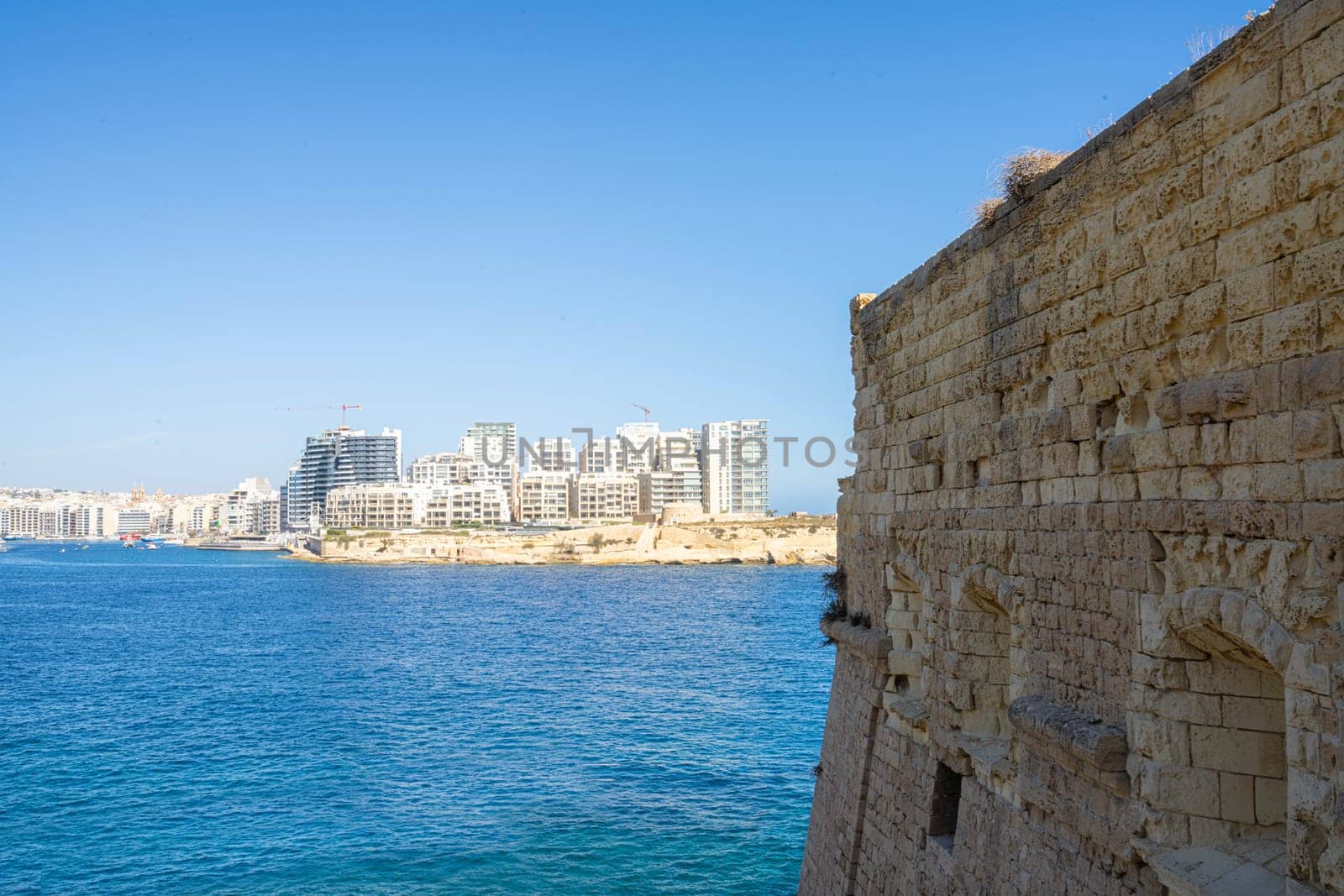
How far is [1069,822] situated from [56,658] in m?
40.0

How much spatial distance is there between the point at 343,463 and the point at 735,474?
2491 inches

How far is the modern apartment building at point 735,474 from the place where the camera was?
134625 millimetres

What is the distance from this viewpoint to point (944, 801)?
7.08 m

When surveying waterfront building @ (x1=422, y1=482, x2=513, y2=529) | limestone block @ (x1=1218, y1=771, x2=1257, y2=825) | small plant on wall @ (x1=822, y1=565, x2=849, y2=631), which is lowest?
limestone block @ (x1=1218, y1=771, x2=1257, y2=825)

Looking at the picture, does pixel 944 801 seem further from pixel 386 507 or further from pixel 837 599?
pixel 386 507

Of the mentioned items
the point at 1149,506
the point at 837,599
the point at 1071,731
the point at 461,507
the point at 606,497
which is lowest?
the point at 1071,731

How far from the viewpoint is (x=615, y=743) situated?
2161cm

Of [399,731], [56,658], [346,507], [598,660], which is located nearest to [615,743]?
[399,731]

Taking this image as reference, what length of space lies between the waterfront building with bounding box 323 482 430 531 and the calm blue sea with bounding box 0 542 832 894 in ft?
233

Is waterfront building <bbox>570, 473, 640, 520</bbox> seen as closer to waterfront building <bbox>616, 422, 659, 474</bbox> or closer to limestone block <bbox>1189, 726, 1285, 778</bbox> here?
waterfront building <bbox>616, 422, 659, 474</bbox>

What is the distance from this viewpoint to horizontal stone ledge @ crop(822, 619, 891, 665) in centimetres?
815

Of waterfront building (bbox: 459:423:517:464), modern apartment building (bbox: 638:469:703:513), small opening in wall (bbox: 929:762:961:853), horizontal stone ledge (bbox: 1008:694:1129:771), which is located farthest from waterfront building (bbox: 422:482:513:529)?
horizontal stone ledge (bbox: 1008:694:1129:771)

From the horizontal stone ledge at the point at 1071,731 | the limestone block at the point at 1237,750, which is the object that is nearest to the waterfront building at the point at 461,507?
the horizontal stone ledge at the point at 1071,731

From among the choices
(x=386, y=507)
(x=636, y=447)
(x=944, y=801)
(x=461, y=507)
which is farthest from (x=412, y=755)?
(x=636, y=447)
